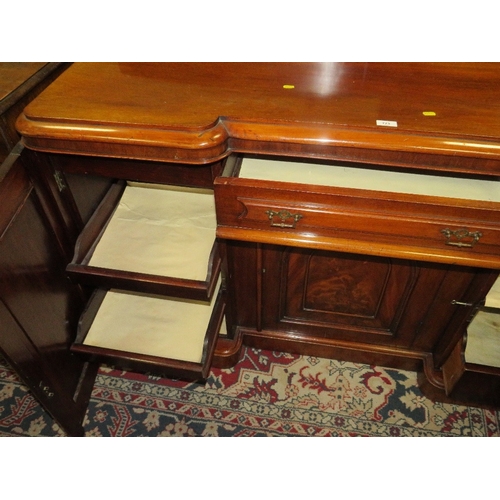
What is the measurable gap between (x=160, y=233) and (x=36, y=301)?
37 cm

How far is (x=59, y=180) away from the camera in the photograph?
2.89 ft

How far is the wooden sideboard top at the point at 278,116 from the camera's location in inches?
28.2

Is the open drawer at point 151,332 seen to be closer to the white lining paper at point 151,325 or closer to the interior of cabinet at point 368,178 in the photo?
the white lining paper at point 151,325

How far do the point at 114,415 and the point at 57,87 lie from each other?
0.81 meters

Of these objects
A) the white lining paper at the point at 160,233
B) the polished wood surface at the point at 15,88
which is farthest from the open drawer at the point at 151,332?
the polished wood surface at the point at 15,88

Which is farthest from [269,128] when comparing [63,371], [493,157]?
[63,371]

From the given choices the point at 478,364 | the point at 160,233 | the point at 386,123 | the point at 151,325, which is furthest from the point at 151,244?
the point at 478,364

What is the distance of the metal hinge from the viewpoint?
868 millimetres

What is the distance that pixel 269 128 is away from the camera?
2.40 feet

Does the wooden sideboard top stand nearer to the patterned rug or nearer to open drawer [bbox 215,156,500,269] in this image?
open drawer [bbox 215,156,500,269]

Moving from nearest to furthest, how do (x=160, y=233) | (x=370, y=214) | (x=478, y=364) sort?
1. (x=370, y=214)
2. (x=478, y=364)
3. (x=160, y=233)

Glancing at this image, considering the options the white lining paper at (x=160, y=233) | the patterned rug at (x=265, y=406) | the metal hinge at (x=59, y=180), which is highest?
the metal hinge at (x=59, y=180)

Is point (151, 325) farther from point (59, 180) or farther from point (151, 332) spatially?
point (59, 180)

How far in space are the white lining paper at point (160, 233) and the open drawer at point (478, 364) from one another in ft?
2.09
